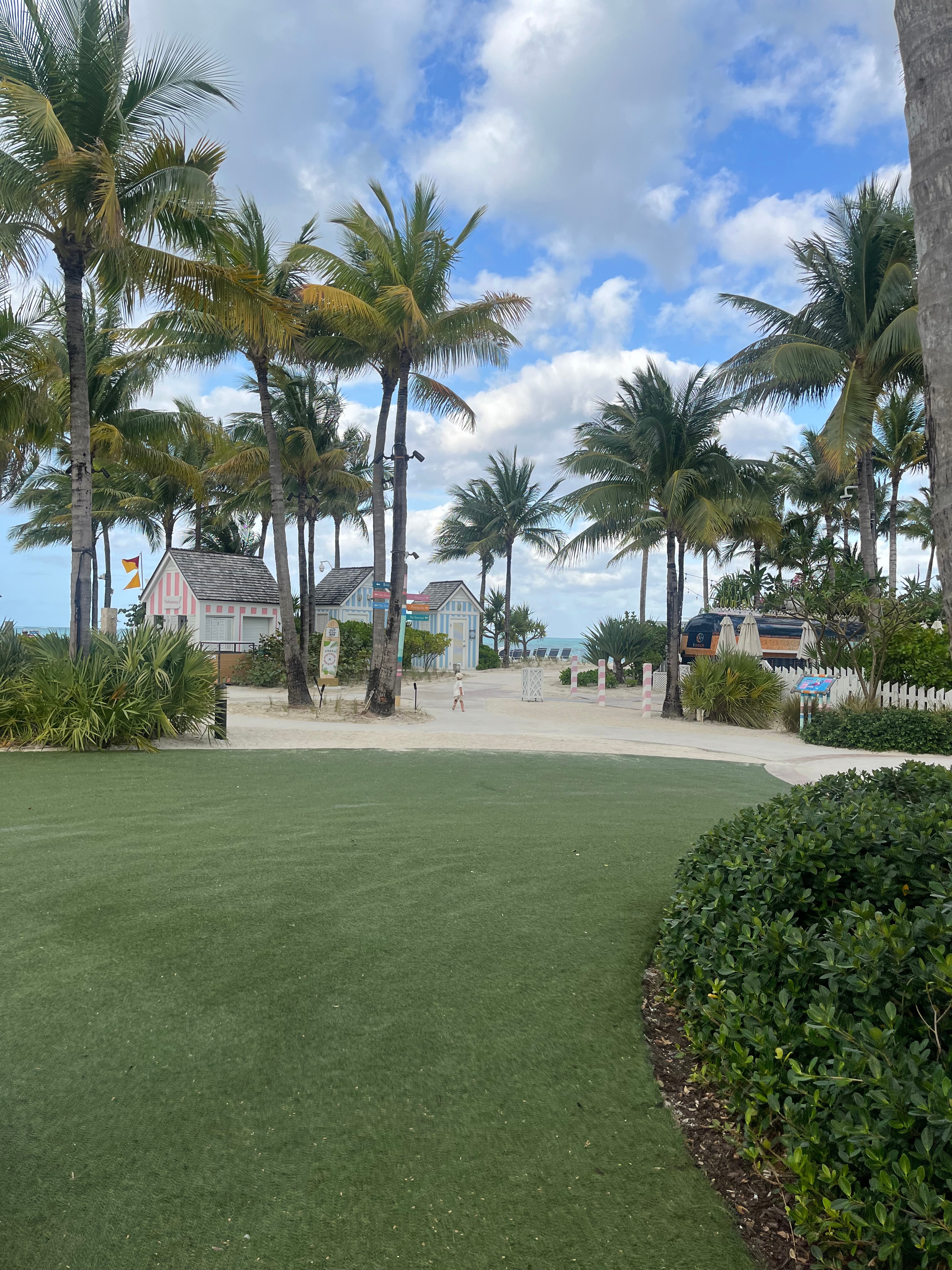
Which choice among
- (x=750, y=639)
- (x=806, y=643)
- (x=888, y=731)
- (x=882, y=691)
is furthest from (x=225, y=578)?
(x=888, y=731)

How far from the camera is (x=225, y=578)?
31953 millimetres

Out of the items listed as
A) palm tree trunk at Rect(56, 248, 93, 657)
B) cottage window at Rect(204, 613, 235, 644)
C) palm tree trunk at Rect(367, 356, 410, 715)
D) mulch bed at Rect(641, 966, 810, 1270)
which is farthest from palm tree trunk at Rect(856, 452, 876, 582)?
cottage window at Rect(204, 613, 235, 644)

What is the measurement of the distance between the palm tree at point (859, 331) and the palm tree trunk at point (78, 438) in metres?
14.0

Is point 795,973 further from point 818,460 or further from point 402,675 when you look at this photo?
point 818,460

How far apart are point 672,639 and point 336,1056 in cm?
1917

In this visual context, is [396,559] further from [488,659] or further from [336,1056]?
[488,659]

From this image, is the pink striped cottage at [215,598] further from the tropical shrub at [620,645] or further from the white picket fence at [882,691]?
the white picket fence at [882,691]

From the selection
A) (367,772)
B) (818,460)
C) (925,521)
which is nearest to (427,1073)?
(367,772)

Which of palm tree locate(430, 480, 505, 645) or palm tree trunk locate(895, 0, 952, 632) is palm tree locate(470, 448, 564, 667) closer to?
palm tree locate(430, 480, 505, 645)

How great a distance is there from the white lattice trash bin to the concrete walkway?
0.36 m

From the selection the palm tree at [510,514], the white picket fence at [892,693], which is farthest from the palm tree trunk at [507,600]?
the white picket fence at [892,693]

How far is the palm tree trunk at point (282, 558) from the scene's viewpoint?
17.9m

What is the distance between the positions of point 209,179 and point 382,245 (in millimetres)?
5555

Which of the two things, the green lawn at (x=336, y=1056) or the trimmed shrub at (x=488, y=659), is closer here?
the green lawn at (x=336, y=1056)
